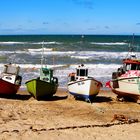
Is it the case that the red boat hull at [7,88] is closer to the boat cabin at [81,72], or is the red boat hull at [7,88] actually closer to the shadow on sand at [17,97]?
the shadow on sand at [17,97]

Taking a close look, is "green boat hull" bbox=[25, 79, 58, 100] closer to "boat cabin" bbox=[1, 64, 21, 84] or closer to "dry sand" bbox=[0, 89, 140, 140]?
"dry sand" bbox=[0, 89, 140, 140]

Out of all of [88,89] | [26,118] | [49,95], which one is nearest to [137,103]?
[88,89]

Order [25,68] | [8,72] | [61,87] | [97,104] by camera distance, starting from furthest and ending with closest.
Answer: [25,68]
[61,87]
[8,72]
[97,104]

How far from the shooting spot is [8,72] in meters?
23.5

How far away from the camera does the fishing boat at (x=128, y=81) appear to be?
21078 mm

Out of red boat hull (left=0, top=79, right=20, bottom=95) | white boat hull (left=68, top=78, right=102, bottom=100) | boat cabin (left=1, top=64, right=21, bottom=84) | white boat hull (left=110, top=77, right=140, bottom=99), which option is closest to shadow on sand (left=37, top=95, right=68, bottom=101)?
white boat hull (left=68, top=78, right=102, bottom=100)

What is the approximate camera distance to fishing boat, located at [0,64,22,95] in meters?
21.5

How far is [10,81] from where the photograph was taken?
2291cm

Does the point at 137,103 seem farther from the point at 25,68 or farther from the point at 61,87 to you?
Result: the point at 25,68

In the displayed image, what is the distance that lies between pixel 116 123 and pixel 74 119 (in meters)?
1.80

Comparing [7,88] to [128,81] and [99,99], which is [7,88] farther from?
[128,81]

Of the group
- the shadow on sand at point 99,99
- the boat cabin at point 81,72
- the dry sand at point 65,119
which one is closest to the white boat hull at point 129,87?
the dry sand at point 65,119

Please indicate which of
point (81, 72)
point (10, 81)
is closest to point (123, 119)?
point (81, 72)

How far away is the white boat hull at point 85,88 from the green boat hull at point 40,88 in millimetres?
1167
